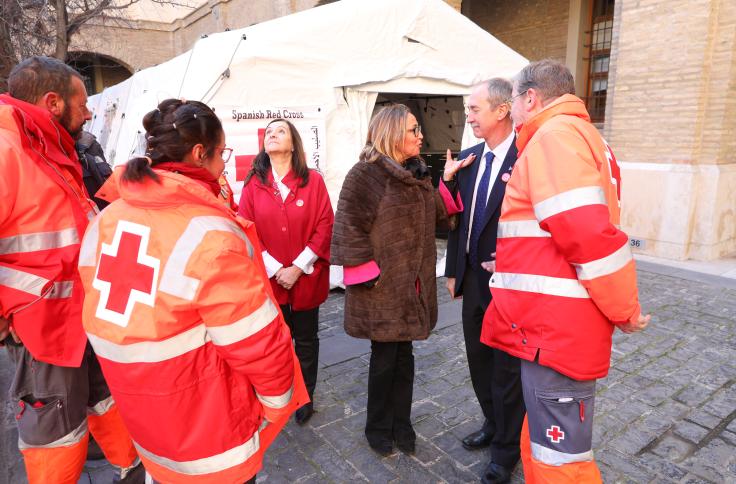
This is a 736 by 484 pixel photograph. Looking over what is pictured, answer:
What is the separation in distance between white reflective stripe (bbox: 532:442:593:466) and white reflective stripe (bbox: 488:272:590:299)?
0.64 metres

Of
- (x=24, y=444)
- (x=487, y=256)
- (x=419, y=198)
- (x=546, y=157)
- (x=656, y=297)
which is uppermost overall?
(x=546, y=157)

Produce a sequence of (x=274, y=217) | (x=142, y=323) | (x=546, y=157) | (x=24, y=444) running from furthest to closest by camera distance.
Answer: (x=274, y=217), (x=24, y=444), (x=546, y=157), (x=142, y=323)

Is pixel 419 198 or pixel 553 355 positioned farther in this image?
pixel 419 198

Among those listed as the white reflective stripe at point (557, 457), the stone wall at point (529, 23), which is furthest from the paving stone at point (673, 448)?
the stone wall at point (529, 23)

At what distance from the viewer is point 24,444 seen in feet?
7.31

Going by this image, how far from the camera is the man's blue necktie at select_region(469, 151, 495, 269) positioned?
9.12ft

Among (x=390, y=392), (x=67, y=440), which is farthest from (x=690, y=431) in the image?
(x=67, y=440)

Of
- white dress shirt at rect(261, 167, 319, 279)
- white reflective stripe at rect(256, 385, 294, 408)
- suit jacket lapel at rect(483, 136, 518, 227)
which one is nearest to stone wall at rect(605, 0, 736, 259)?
suit jacket lapel at rect(483, 136, 518, 227)

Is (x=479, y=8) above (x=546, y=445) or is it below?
above

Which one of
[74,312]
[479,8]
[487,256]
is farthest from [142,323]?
[479,8]

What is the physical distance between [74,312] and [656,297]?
5952 mm

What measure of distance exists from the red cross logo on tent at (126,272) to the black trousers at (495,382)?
183cm

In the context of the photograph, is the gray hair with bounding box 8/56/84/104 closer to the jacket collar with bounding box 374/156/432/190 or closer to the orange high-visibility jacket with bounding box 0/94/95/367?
the orange high-visibility jacket with bounding box 0/94/95/367

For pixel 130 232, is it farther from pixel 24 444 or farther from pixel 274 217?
pixel 274 217
